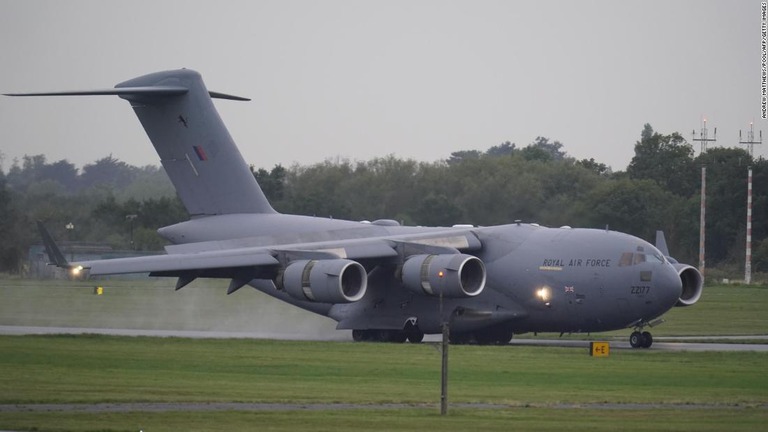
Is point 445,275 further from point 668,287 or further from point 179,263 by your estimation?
point 179,263

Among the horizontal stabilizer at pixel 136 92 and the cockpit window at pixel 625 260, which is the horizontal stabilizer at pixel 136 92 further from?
the cockpit window at pixel 625 260

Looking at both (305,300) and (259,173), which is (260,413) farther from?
(259,173)

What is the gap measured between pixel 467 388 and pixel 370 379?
2.06 m

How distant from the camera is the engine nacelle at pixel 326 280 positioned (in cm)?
2969

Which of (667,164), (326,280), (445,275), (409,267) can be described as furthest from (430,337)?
(667,164)

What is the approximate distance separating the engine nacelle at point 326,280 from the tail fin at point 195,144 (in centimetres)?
447

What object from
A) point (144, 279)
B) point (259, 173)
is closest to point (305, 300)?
point (259, 173)

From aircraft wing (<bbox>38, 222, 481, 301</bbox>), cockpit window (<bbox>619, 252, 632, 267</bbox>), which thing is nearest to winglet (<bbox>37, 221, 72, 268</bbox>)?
aircraft wing (<bbox>38, 222, 481, 301</bbox>)

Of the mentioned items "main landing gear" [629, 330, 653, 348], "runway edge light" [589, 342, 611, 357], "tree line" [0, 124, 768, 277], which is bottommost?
"runway edge light" [589, 342, 611, 357]

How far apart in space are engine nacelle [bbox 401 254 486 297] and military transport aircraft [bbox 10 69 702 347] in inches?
1.1

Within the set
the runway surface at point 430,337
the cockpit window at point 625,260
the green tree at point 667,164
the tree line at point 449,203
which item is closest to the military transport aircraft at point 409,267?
the cockpit window at point 625,260

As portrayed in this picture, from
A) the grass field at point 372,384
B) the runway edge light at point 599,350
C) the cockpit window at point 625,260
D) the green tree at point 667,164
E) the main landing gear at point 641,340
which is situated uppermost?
the green tree at point 667,164

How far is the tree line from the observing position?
43.4m

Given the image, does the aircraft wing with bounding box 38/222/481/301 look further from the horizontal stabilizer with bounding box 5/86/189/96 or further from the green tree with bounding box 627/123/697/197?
the green tree with bounding box 627/123/697/197
